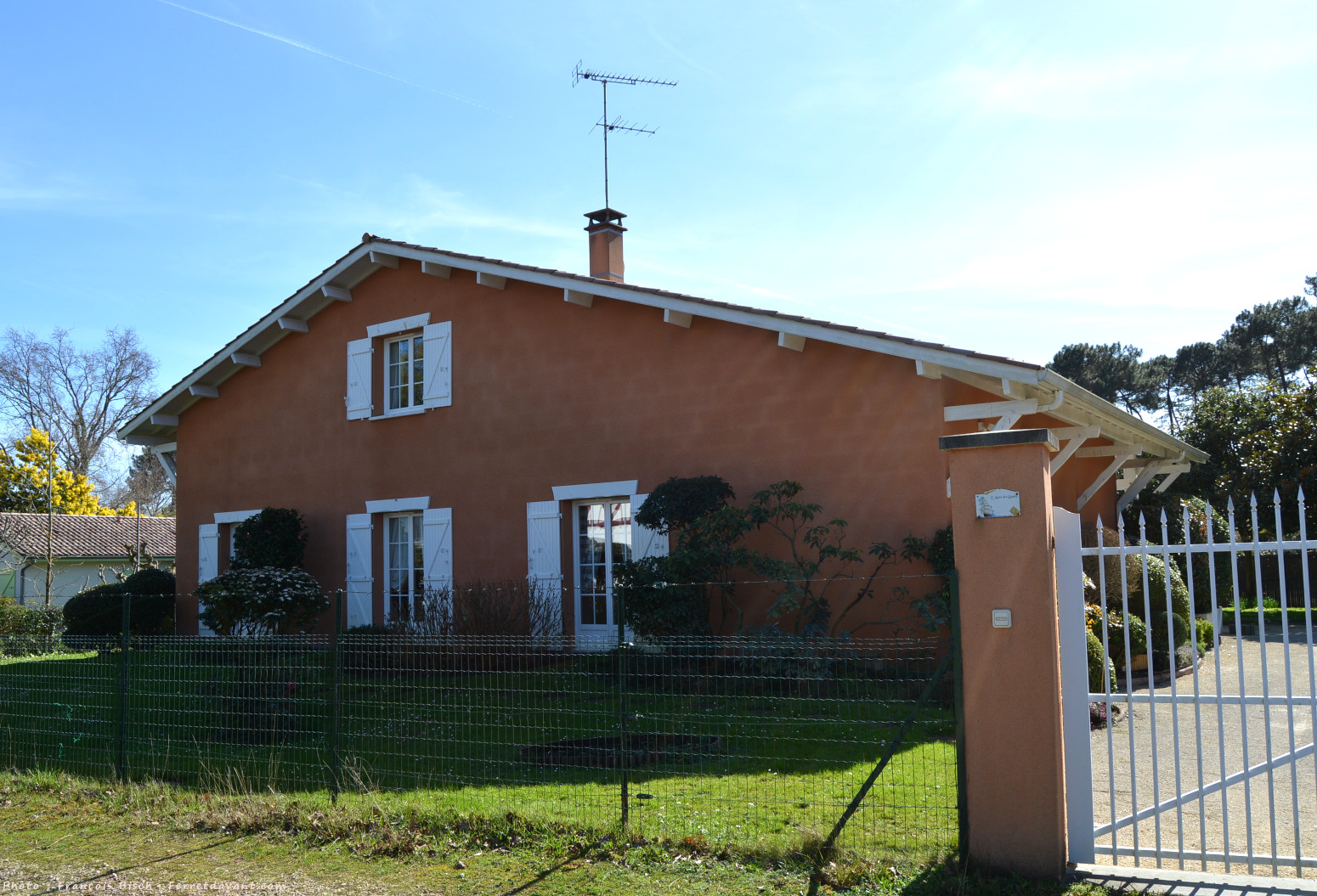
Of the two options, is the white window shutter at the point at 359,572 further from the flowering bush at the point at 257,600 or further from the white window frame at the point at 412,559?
the flowering bush at the point at 257,600

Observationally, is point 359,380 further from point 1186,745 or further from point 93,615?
Result: point 1186,745

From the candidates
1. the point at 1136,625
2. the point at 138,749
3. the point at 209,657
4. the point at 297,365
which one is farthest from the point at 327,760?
the point at 297,365

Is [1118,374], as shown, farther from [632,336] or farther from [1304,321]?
[632,336]

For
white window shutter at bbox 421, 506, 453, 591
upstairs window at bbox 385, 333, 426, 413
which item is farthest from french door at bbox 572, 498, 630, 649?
upstairs window at bbox 385, 333, 426, 413

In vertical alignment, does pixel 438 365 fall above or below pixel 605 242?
below

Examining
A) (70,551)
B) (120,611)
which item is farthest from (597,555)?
(70,551)

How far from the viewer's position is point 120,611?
55.6ft

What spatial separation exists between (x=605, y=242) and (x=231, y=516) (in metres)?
7.47

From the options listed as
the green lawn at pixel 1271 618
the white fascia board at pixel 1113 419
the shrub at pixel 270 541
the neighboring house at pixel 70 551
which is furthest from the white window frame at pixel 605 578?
the neighboring house at pixel 70 551

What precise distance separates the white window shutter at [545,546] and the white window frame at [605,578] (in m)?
0.20

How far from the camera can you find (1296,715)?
28.8 feet

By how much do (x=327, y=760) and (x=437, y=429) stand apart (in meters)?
7.14

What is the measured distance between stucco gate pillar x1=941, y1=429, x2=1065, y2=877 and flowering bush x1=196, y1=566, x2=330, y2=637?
8233 mm

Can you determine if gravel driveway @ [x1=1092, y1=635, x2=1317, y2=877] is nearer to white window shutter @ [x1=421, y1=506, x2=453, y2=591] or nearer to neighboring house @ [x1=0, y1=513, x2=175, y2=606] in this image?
white window shutter @ [x1=421, y1=506, x2=453, y2=591]
